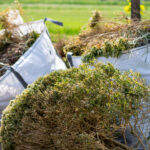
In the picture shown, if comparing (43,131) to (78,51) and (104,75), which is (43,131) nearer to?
(104,75)

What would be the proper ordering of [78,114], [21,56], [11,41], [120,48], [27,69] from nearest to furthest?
[78,114] → [120,48] → [27,69] → [21,56] → [11,41]

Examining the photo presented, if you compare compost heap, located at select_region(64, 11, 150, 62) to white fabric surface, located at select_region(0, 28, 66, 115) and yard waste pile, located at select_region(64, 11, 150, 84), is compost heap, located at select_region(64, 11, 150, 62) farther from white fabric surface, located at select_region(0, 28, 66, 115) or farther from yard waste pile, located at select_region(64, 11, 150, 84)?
white fabric surface, located at select_region(0, 28, 66, 115)

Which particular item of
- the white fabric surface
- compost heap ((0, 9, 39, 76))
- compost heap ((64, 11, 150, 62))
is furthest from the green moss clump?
compost heap ((0, 9, 39, 76))

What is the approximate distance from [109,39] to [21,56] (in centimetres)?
102

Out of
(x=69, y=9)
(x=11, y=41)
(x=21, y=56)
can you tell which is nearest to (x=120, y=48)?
(x=21, y=56)

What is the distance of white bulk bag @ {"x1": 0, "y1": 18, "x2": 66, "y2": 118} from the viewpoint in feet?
9.78

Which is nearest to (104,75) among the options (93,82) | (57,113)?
(93,82)

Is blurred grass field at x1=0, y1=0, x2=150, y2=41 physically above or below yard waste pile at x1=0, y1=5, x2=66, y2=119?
below

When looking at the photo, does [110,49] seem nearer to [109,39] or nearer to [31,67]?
[109,39]

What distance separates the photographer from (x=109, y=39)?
131 inches

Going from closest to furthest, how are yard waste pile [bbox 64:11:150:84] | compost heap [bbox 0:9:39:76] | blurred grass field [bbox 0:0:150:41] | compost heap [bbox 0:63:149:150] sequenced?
compost heap [bbox 0:63:149:150], yard waste pile [bbox 64:11:150:84], compost heap [bbox 0:9:39:76], blurred grass field [bbox 0:0:150:41]

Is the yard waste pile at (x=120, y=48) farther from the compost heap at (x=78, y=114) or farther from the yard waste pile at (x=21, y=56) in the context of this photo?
the compost heap at (x=78, y=114)

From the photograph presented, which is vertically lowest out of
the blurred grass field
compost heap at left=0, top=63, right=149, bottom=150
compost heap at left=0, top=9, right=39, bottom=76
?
the blurred grass field

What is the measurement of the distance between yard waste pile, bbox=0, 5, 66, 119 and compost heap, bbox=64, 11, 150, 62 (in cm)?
31
